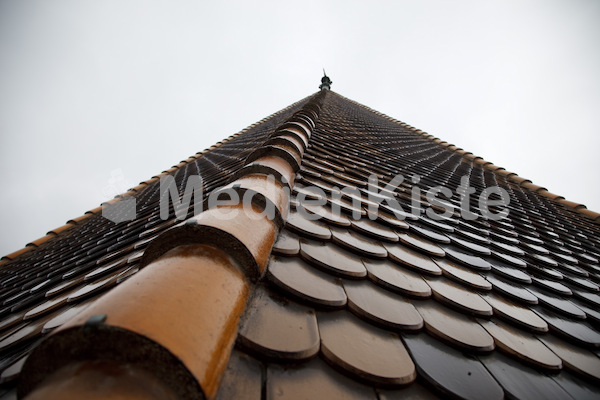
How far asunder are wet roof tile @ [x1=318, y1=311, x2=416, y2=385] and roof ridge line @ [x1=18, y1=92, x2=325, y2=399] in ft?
1.12

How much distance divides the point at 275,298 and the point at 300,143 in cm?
168

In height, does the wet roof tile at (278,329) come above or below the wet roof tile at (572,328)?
above

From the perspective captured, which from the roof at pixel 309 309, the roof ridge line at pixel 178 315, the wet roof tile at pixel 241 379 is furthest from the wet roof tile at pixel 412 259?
the wet roof tile at pixel 241 379

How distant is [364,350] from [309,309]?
0.80 feet

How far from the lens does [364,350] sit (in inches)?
37.4

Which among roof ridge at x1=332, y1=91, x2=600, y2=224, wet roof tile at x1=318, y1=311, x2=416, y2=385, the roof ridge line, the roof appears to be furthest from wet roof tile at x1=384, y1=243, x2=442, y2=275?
roof ridge at x1=332, y1=91, x2=600, y2=224

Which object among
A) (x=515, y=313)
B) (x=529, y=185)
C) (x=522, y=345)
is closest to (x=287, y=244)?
(x=522, y=345)

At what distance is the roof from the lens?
55 cm

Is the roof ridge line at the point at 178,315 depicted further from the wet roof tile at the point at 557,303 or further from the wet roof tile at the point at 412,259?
the wet roof tile at the point at 557,303

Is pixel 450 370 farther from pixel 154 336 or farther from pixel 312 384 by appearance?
pixel 154 336

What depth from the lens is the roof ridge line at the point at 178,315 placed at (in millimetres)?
534

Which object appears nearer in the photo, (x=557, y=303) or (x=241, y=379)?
(x=241, y=379)

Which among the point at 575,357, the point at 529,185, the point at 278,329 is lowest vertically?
the point at 575,357

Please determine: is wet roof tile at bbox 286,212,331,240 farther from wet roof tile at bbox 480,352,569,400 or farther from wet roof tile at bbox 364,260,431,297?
wet roof tile at bbox 480,352,569,400
